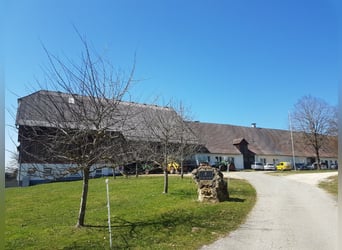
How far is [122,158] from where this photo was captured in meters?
12.0

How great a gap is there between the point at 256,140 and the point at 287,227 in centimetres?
5532

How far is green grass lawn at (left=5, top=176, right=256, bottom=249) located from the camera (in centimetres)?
876

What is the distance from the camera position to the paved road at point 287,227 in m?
8.27

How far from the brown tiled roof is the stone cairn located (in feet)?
127

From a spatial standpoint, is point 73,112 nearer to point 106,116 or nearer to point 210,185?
point 106,116

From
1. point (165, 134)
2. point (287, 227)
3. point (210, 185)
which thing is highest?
point (165, 134)

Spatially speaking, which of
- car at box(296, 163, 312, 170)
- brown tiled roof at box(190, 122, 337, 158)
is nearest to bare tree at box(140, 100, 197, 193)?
brown tiled roof at box(190, 122, 337, 158)

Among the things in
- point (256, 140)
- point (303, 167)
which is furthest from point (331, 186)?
point (256, 140)

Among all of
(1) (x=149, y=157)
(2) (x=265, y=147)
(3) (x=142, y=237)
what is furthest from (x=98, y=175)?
(2) (x=265, y=147)

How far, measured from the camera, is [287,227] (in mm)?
10281

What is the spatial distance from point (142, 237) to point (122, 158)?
338cm

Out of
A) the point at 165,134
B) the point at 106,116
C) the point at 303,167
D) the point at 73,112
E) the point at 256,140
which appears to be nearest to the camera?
the point at 73,112

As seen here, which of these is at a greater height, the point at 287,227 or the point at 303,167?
the point at 303,167

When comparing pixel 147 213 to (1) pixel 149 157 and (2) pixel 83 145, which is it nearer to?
(2) pixel 83 145
